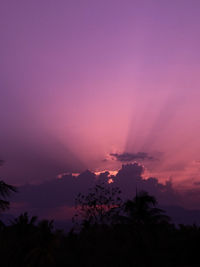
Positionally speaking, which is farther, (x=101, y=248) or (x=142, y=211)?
(x=142, y=211)

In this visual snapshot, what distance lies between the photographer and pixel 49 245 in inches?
678

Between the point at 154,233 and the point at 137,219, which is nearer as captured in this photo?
the point at 154,233

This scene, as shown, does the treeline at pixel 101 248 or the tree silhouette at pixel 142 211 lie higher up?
the tree silhouette at pixel 142 211

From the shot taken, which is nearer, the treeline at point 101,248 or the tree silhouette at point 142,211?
the treeline at point 101,248

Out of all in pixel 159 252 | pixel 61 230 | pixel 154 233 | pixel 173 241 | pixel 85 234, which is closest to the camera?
pixel 61 230

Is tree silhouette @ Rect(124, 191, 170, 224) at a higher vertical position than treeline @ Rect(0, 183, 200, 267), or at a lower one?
higher

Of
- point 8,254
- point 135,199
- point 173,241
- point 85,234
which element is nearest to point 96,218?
point 135,199

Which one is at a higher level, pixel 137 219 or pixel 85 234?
pixel 137 219

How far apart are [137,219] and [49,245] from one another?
1992cm

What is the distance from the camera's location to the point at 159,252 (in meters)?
20.6

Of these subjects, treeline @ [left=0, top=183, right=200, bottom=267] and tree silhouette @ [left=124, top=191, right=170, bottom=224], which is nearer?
treeline @ [left=0, top=183, right=200, bottom=267]

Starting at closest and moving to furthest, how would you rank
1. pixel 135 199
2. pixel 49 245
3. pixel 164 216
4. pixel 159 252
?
pixel 49 245 → pixel 159 252 → pixel 164 216 → pixel 135 199

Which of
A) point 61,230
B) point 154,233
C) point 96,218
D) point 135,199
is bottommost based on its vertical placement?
point 61,230

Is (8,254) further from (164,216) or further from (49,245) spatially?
(164,216)
